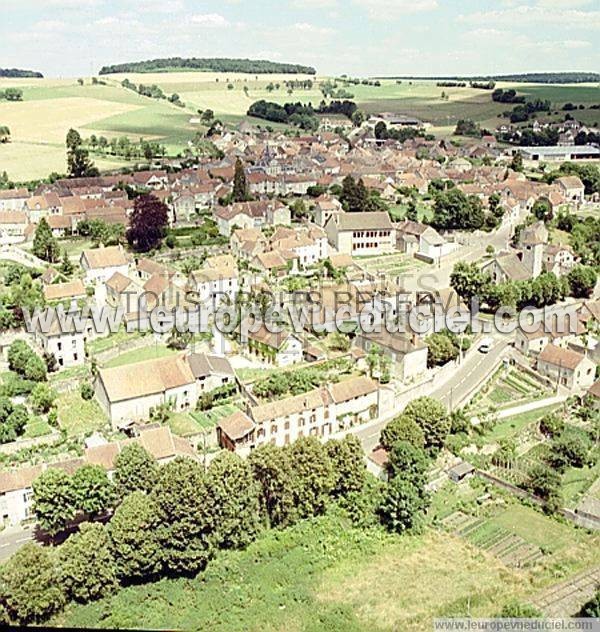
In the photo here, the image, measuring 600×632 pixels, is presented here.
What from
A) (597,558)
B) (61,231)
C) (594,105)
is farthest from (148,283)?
(594,105)

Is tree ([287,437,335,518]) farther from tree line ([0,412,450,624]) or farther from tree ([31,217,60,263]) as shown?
tree ([31,217,60,263])

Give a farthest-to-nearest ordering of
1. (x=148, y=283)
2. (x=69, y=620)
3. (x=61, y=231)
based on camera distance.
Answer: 1. (x=61, y=231)
2. (x=148, y=283)
3. (x=69, y=620)

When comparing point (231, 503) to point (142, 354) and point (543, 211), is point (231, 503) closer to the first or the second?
point (142, 354)

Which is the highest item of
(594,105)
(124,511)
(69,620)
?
(594,105)

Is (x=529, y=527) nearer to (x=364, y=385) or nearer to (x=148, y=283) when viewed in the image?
(x=364, y=385)

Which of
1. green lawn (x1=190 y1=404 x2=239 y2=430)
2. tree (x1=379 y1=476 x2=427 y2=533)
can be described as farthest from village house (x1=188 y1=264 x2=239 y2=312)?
tree (x1=379 y1=476 x2=427 y2=533)

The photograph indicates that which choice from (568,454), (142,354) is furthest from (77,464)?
(568,454)
